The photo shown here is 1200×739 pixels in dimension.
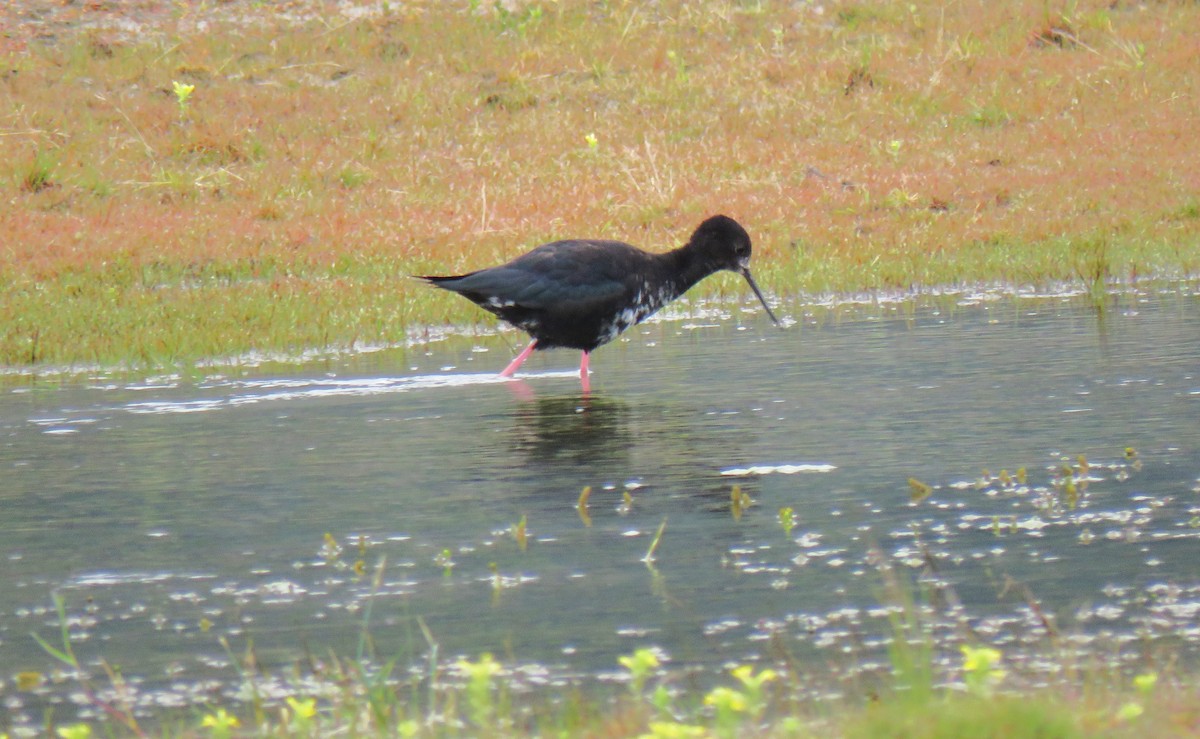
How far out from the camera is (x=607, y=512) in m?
7.57

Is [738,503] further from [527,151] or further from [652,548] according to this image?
[527,151]

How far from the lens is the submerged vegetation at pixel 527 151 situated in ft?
57.2

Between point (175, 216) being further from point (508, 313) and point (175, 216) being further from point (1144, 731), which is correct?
point (1144, 731)

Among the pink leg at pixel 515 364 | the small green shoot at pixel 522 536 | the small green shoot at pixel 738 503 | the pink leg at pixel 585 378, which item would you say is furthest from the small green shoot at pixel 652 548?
the pink leg at pixel 515 364

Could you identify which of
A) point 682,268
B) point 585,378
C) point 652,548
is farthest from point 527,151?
point 652,548

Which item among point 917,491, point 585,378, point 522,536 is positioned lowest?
point 585,378

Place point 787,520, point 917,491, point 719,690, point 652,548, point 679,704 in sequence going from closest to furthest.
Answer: point 719,690 → point 679,704 → point 652,548 → point 787,520 → point 917,491

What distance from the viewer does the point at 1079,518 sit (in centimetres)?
720

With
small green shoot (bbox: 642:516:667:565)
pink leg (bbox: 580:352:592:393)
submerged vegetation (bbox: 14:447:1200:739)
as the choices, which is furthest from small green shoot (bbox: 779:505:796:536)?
pink leg (bbox: 580:352:592:393)

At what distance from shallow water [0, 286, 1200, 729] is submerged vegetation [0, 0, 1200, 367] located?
4065 mm

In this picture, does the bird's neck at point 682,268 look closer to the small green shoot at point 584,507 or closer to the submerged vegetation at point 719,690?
the small green shoot at point 584,507

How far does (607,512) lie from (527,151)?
16483 mm

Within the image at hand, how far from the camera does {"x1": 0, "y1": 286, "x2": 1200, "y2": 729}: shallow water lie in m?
5.66

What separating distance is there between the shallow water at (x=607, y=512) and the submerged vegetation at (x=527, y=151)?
406 cm
